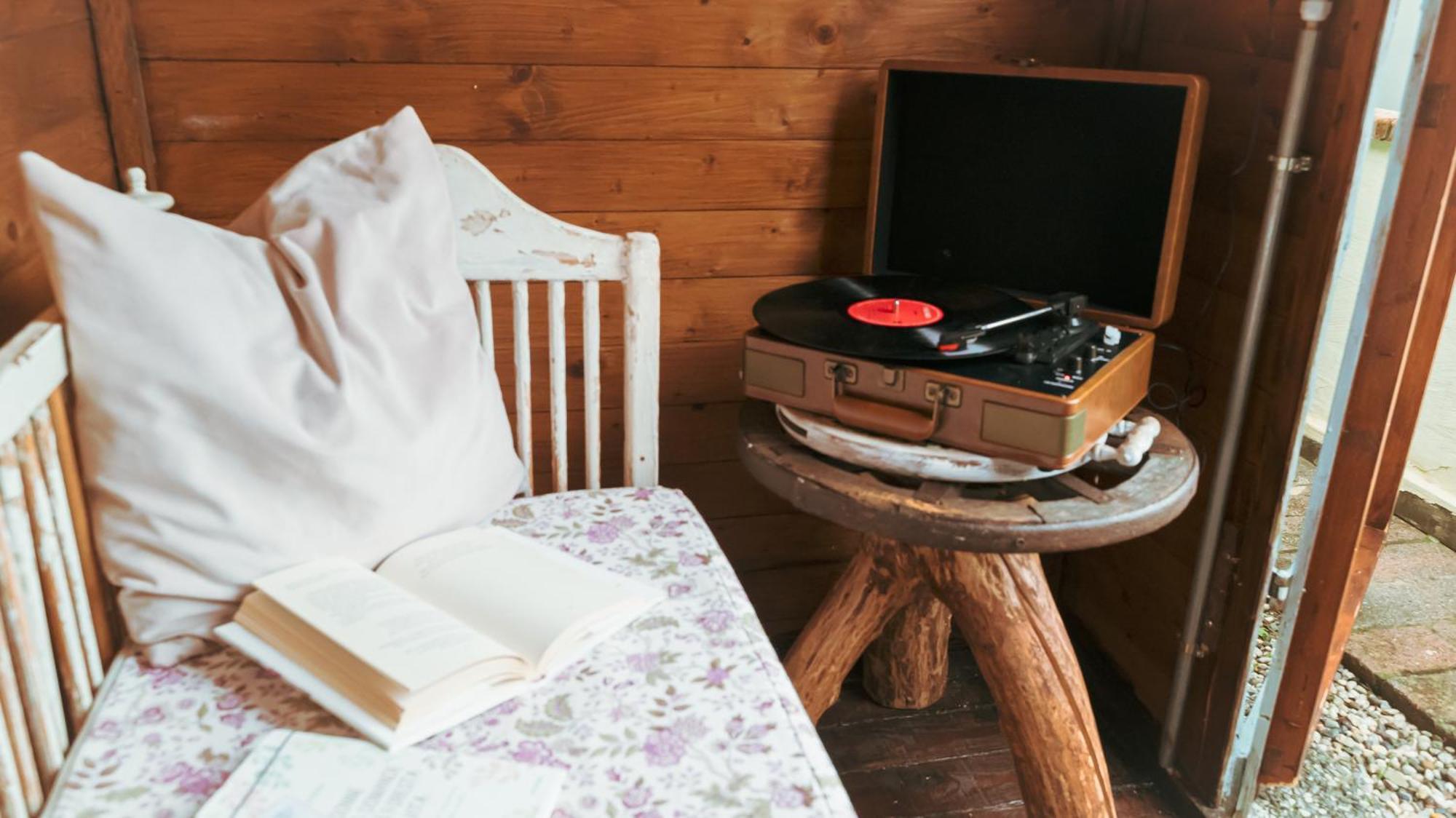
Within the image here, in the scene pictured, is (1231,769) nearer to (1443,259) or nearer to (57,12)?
(1443,259)

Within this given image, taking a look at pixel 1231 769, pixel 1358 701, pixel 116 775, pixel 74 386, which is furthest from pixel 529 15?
pixel 1358 701

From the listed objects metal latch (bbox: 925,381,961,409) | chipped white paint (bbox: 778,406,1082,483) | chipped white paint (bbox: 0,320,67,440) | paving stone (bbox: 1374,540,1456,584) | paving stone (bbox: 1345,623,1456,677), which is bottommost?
paving stone (bbox: 1345,623,1456,677)

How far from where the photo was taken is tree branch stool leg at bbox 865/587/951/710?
173 cm

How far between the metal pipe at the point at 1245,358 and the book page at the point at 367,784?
1019mm

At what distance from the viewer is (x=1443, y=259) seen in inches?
49.4

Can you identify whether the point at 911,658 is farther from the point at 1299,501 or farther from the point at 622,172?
the point at 1299,501

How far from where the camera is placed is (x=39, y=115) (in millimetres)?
1167

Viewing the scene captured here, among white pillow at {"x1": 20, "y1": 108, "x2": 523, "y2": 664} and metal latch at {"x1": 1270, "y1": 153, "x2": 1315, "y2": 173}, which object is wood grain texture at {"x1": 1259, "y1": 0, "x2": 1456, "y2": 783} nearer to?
metal latch at {"x1": 1270, "y1": 153, "x2": 1315, "y2": 173}

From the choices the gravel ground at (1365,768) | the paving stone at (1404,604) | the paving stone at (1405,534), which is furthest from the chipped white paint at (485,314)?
the paving stone at (1405,534)

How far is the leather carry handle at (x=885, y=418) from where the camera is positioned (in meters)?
1.19

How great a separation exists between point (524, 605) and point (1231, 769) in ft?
3.60

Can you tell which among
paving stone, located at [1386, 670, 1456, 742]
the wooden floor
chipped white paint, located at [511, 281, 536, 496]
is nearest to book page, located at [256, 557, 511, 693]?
chipped white paint, located at [511, 281, 536, 496]

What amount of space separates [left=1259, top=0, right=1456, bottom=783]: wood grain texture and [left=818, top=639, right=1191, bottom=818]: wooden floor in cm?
19

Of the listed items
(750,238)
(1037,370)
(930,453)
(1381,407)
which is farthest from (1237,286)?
(750,238)
